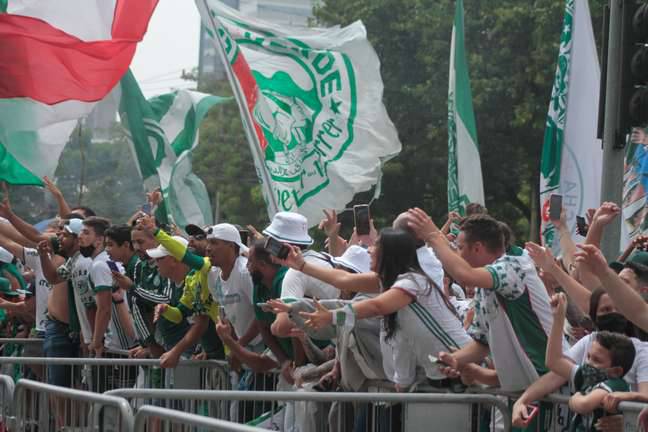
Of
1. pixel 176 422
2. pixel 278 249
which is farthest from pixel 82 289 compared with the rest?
pixel 176 422

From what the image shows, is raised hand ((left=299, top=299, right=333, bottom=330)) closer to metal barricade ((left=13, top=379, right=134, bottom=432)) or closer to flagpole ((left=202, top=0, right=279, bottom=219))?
metal barricade ((left=13, top=379, right=134, bottom=432))

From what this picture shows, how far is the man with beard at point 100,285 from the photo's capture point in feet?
40.0

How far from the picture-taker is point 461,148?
53.1ft

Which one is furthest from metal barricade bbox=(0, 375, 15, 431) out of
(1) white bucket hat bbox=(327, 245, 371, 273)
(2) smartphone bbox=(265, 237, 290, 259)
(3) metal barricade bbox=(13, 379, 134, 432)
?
(1) white bucket hat bbox=(327, 245, 371, 273)

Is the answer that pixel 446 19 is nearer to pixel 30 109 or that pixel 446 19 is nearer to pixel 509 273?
pixel 30 109

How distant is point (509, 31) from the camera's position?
135ft

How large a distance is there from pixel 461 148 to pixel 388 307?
842 centimetres

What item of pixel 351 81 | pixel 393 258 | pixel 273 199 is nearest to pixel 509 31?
pixel 351 81

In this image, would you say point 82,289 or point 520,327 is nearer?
point 520,327

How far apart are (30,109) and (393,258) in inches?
260

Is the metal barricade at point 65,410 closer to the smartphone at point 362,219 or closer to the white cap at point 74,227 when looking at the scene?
the smartphone at point 362,219

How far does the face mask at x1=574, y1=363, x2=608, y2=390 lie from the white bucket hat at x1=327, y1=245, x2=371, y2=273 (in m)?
2.37

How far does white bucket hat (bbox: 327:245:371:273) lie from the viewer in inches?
362

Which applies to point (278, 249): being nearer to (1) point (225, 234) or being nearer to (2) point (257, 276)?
(2) point (257, 276)
